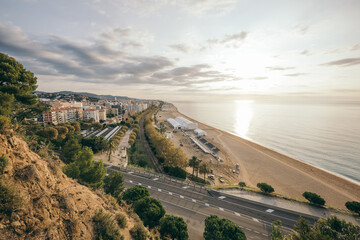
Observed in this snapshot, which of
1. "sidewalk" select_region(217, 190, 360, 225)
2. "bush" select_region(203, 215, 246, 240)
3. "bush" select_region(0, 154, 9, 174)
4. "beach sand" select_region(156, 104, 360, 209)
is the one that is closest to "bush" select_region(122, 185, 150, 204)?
→ "bush" select_region(203, 215, 246, 240)

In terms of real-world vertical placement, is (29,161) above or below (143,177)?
above

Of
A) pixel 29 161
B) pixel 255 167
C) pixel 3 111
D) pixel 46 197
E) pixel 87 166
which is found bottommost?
pixel 255 167

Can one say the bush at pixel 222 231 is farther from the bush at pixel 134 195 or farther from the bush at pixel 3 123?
the bush at pixel 3 123

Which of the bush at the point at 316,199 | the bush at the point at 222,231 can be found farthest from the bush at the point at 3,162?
the bush at the point at 316,199

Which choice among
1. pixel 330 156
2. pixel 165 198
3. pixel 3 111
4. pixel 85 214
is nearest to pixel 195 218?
pixel 165 198

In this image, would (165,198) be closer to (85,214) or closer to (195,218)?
(195,218)

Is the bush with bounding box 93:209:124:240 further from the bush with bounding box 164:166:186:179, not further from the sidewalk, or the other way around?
the bush with bounding box 164:166:186:179
